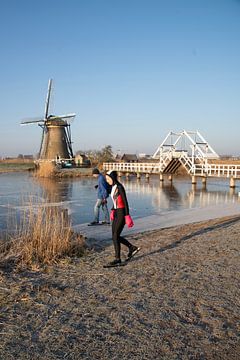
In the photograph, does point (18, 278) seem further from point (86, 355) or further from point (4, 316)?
point (86, 355)

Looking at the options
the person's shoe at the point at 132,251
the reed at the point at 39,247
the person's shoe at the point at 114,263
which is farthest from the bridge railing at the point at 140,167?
the person's shoe at the point at 114,263

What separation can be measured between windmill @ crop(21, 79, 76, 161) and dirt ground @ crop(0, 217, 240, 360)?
42749mm

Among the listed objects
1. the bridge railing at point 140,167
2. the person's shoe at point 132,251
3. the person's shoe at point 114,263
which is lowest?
the person's shoe at point 114,263

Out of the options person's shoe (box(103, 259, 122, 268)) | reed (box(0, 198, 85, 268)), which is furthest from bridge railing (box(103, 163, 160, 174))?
person's shoe (box(103, 259, 122, 268))

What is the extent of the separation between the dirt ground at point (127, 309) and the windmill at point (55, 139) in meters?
42.7

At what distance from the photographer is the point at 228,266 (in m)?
5.37

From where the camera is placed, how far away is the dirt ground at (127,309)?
9.66 ft

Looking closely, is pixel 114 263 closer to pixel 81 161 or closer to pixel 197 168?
pixel 197 168

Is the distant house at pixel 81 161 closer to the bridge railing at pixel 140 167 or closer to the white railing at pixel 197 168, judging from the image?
the bridge railing at pixel 140 167

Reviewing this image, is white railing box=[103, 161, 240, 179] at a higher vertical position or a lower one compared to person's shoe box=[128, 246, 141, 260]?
higher

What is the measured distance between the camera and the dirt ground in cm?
295

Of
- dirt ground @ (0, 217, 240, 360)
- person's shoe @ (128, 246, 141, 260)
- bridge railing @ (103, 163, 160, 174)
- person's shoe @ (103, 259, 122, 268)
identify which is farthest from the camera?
bridge railing @ (103, 163, 160, 174)

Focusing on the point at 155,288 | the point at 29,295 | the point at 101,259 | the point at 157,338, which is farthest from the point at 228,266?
the point at 29,295

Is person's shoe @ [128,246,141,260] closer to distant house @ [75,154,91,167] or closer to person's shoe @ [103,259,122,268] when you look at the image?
person's shoe @ [103,259,122,268]
